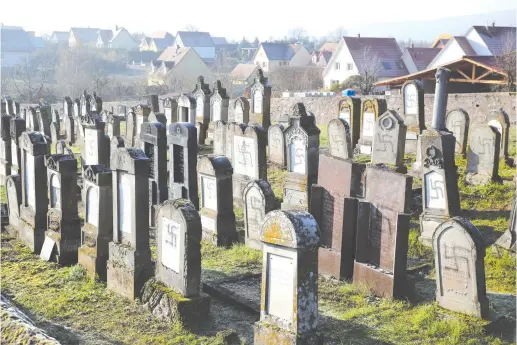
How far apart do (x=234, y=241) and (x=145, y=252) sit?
8.67 feet

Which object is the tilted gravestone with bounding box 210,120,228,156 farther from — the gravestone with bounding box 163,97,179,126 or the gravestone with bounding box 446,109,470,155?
the gravestone with bounding box 446,109,470,155

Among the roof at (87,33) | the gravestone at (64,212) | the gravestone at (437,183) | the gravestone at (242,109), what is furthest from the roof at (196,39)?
the gravestone at (437,183)

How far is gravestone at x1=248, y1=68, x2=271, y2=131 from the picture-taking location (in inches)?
816

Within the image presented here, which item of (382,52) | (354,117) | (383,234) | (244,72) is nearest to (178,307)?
(383,234)

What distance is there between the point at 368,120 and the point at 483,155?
4.49 m

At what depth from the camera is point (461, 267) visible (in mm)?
7141

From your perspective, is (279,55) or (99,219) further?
(279,55)

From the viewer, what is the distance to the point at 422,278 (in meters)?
8.61

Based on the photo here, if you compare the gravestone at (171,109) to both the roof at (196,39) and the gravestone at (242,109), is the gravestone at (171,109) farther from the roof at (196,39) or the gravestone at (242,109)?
the roof at (196,39)

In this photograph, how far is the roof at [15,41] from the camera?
81.3 meters

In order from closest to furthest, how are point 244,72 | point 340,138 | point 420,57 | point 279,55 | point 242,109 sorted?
point 340,138
point 242,109
point 420,57
point 244,72
point 279,55

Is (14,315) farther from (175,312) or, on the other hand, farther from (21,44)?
(21,44)

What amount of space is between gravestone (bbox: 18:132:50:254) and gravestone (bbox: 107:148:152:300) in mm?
2626

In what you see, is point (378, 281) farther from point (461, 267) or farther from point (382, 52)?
point (382, 52)
